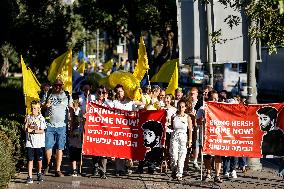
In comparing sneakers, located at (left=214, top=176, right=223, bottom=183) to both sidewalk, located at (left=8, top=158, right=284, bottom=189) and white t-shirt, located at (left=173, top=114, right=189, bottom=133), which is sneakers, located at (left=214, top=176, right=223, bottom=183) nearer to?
sidewalk, located at (left=8, top=158, right=284, bottom=189)

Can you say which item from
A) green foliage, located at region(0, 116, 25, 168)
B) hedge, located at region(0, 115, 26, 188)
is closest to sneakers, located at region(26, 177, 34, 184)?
hedge, located at region(0, 115, 26, 188)

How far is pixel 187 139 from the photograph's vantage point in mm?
11500

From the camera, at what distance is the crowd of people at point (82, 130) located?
11.3 meters

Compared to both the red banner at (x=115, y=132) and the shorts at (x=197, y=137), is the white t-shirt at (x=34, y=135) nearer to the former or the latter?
the red banner at (x=115, y=132)

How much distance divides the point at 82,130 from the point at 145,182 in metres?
1.50

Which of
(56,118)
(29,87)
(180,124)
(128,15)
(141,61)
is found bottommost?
(180,124)

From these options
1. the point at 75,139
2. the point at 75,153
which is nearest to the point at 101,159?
the point at 75,153

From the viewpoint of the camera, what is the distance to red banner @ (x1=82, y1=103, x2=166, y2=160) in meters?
11.6

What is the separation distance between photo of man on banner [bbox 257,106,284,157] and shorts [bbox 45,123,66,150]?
350cm

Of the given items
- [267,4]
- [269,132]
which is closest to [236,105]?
[269,132]

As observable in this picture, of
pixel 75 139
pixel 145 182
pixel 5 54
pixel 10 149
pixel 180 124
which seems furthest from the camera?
pixel 5 54

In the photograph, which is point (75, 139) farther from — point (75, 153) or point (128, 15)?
point (128, 15)

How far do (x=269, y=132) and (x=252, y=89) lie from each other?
1947mm

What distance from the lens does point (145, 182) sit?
11445mm
